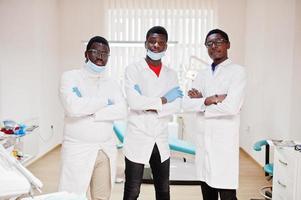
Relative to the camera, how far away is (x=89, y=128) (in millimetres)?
1982

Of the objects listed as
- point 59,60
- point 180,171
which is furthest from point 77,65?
point 180,171

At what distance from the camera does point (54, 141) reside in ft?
17.2

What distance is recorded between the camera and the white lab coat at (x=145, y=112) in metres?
2.07

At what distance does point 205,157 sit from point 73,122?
90 centimetres

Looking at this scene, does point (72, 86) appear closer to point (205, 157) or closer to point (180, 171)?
point (205, 157)

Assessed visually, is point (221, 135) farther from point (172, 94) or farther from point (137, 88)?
point (137, 88)

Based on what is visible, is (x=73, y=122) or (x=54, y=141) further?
(x=54, y=141)

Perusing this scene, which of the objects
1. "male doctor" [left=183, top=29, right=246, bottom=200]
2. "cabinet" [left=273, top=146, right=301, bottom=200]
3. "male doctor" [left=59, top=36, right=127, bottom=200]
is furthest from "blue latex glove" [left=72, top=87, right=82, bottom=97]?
"cabinet" [left=273, top=146, right=301, bottom=200]

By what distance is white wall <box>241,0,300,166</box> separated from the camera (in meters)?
3.42

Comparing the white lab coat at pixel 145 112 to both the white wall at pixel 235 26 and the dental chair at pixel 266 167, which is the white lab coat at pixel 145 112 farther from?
the white wall at pixel 235 26

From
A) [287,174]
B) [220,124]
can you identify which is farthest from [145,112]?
[287,174]

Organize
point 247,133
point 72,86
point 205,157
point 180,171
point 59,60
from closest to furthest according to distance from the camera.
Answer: point 72,86
point 205,157
point 180,171
point 247,133
point 59,60

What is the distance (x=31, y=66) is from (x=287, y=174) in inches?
127

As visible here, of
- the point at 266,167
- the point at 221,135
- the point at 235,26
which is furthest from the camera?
the point at 235,26
